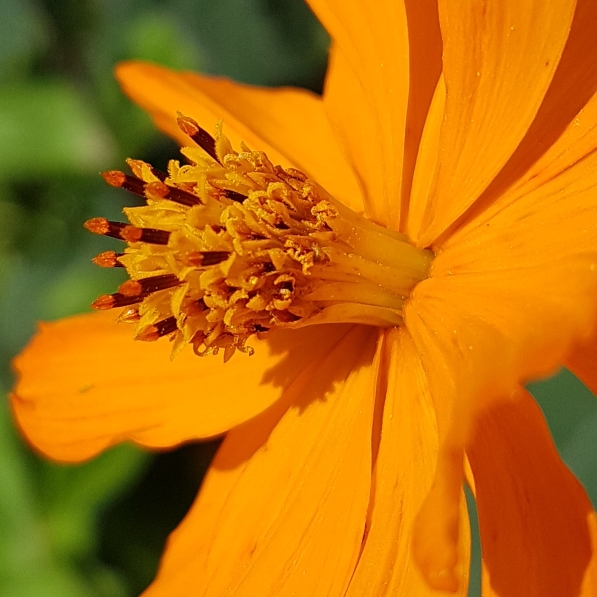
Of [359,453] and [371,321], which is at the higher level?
[371,321]

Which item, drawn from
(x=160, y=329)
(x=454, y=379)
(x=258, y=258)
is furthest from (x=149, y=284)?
(x=454, y=379)

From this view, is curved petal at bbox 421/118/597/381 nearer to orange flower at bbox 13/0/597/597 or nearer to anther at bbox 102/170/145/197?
orange flower at bbox 13/0/597/597

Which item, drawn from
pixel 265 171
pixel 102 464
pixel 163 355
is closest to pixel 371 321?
pixel 265 171

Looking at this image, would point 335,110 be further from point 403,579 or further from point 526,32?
point 403,579

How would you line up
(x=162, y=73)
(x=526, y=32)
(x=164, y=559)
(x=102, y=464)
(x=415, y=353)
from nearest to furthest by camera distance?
1. (x=526, y=32)
2. (x=415, y=353)
3. (x=164, y=559)
4. (x=162, y=73)
5. (x=102, y=464)

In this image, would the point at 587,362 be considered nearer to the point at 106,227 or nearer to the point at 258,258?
the point at 258,258

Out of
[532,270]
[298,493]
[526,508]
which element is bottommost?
[526,508]

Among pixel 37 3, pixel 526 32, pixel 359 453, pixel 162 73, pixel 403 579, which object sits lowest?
pixel 403 579
